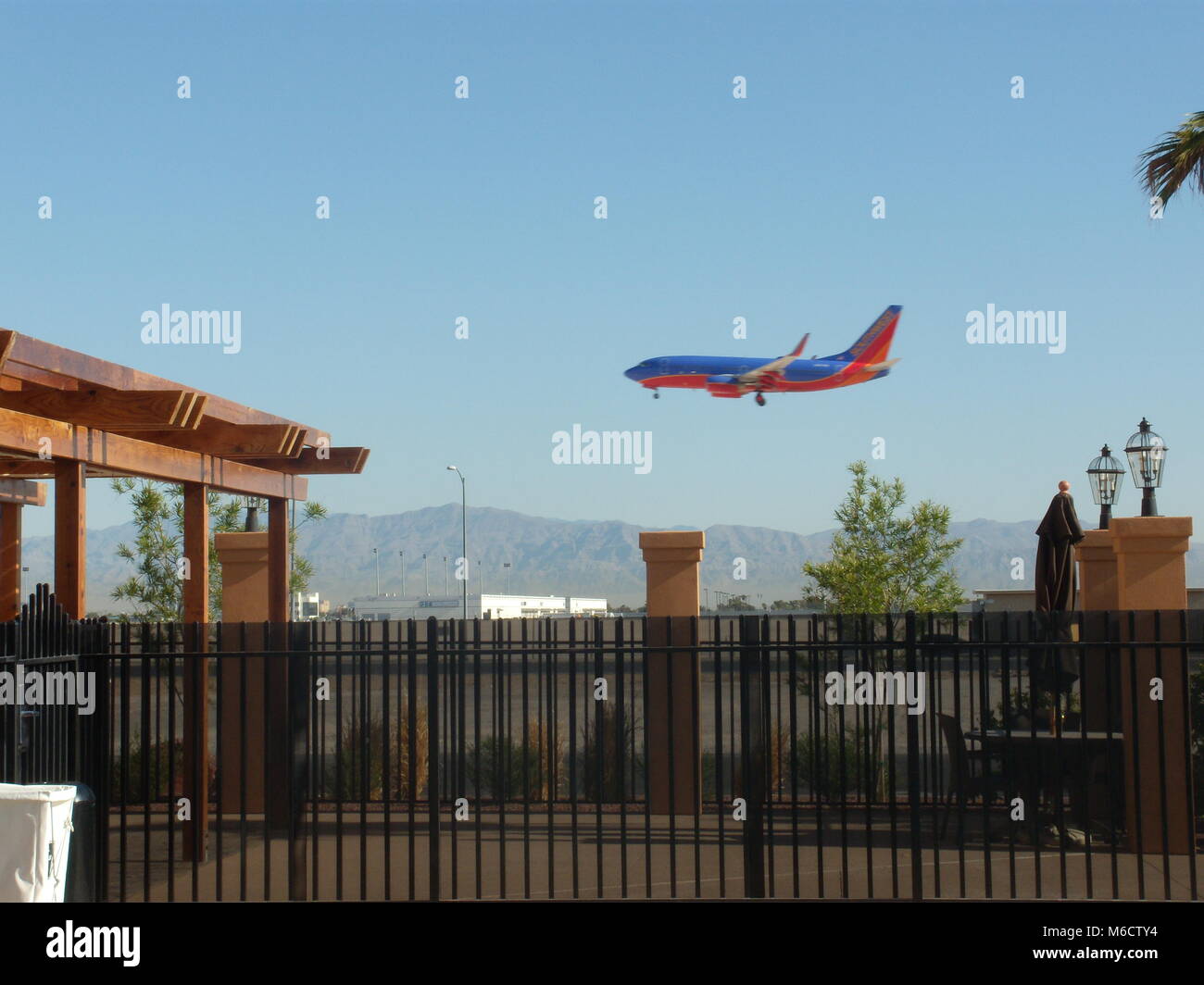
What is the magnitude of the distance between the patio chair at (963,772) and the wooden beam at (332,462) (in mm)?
6092

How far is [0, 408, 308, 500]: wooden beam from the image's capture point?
839 cm

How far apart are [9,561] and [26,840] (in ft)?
20.2

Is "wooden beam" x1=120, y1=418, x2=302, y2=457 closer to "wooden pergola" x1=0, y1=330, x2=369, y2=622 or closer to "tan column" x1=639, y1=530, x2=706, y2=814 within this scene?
"wooden pergola" x1=0, y1=330, x2=369, y2=622

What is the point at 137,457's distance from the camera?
1015cm

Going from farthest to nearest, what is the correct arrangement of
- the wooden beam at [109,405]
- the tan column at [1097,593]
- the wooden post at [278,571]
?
the wooden post at [278,571], the tan column at [1097,593], the wooden beam at [109,405]

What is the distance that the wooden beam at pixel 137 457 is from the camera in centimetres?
839

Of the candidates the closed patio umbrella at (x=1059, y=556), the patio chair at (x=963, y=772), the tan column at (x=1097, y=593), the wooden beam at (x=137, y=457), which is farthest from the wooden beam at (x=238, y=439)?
the tan column at (x=1097, y=593)

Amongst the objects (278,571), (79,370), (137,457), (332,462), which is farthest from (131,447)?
(332,462)

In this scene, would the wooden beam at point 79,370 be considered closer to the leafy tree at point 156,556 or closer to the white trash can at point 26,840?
the white trash can at point 26,840

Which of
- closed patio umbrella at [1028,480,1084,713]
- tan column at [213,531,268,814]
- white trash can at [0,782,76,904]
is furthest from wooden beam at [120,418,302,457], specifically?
closed patio umbrella at [1028,480,1084,713]

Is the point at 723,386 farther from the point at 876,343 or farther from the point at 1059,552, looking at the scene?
the point at 1059,552

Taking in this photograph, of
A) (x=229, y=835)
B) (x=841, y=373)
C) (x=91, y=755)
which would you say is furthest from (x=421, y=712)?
(x=841, y=373)

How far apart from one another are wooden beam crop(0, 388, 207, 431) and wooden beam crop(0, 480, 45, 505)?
5.04 metres

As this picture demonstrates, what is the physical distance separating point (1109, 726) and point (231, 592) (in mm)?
8534
